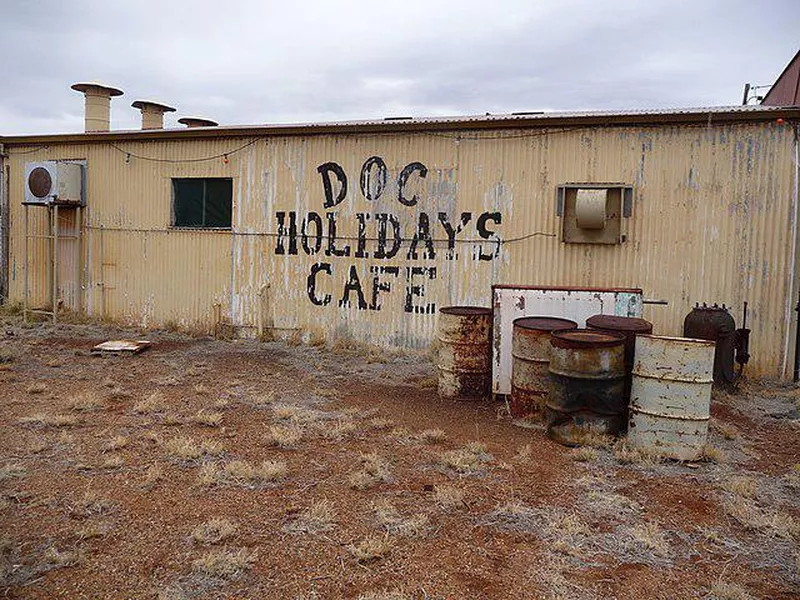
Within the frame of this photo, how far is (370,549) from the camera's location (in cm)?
451

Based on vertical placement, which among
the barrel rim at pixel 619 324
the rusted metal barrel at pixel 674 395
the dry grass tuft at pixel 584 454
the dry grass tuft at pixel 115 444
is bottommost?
the dry grass tuft at pixel 115 444

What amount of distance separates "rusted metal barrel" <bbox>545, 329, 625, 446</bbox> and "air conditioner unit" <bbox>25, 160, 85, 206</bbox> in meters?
11.6

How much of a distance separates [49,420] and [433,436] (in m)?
4.15

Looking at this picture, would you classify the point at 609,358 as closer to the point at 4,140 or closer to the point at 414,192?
the point at 414,192

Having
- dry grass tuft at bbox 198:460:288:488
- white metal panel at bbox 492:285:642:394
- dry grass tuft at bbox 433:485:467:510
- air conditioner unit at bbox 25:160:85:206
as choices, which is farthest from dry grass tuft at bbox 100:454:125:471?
air conditioner unit at bbox 25:160:85:206

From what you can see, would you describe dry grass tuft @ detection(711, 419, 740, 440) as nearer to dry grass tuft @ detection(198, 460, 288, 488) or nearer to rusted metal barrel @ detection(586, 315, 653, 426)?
rusted metal barrel @ detection(586, 315, 653, 426)

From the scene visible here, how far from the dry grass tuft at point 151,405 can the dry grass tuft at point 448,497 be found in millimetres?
4016

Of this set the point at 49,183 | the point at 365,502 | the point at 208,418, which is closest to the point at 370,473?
the point at 365,502

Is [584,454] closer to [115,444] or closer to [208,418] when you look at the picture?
[208,418]

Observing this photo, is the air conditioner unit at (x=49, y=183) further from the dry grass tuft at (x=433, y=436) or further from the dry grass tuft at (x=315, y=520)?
the dry grass tuft at (x=315, y=520)

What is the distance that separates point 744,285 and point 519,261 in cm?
343

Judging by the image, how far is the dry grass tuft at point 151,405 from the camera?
7.94m

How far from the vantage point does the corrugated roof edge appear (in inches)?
402

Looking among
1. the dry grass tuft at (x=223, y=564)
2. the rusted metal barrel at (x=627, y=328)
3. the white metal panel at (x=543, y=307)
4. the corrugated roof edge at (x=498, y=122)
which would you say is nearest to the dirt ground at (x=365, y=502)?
the dry grass tuft at (x=223, y=564)
